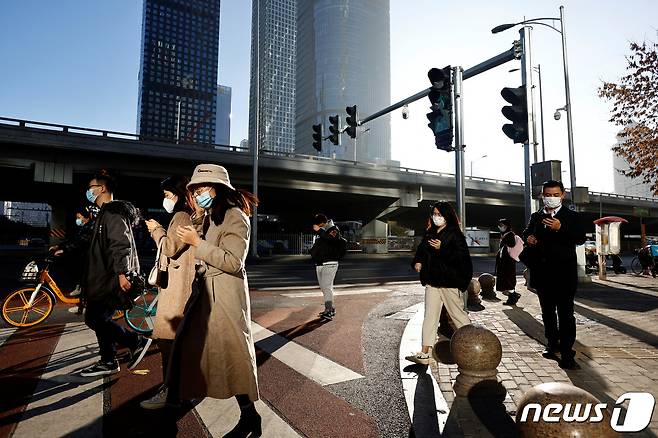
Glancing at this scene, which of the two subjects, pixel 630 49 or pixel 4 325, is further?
pixel 630 49

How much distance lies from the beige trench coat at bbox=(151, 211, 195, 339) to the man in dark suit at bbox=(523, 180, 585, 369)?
3652mm

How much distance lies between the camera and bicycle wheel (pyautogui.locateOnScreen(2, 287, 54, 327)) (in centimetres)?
571

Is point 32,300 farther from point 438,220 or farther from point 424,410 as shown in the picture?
point 438,220

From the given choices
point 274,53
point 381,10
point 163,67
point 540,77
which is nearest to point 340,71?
point 274,53

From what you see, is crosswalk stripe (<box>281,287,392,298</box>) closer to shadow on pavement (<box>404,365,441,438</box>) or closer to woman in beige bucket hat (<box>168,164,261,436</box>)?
shadow on pavement (<box>404,365,441,438</box>)

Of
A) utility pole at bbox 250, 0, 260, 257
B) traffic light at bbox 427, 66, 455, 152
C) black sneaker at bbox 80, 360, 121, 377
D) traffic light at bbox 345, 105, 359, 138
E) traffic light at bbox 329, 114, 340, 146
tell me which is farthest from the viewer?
utility pole at bbox 250, 0, 260, 257

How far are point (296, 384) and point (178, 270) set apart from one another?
1.61m

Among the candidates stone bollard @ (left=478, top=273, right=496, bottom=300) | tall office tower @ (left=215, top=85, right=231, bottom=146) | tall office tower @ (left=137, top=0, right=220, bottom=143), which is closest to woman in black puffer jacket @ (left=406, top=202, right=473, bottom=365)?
stone bollard @ (left=478, top=273, right=496, bottom=300)

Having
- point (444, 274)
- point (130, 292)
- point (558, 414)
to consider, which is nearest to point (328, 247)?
point (444, 274)

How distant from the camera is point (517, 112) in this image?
6.11 metres

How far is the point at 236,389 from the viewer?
2424mm

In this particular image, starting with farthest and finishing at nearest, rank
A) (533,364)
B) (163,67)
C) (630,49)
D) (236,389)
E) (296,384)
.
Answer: (163,67), (630,49), (533,364), (296,384), (236,389)

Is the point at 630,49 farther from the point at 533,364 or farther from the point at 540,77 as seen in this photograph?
the point at 533,364

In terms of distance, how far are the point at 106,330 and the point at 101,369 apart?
40cm
